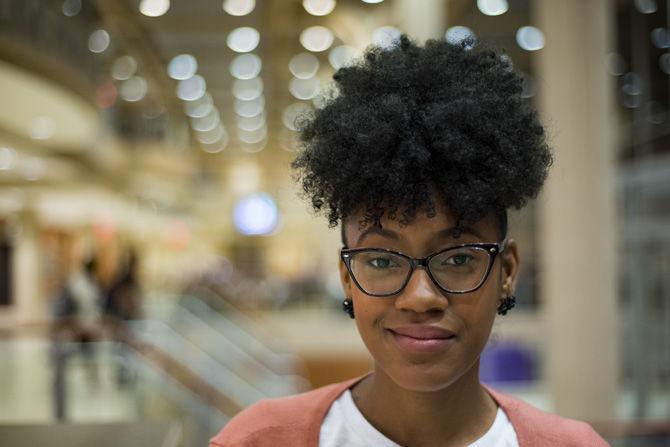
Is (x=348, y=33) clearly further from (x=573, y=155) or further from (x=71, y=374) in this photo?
(x=71, y=374)

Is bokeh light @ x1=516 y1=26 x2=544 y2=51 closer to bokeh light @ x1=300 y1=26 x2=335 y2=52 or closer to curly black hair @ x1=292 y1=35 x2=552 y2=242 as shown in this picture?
bokeh light @ x1=300 y1=26 x2=335 y2=52

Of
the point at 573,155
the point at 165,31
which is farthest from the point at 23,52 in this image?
the point at 573,155

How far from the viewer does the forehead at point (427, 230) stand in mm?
1336

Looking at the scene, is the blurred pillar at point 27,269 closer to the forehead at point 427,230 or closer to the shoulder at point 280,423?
the shoulder at point 280,423

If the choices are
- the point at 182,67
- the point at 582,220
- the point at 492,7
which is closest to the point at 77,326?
the point at 582,220

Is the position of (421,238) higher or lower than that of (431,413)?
higher

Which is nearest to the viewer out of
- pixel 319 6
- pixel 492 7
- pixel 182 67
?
pixel 492 7

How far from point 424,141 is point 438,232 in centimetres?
17

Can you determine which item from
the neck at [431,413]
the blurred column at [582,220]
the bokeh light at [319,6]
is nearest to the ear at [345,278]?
the neck at [431,413]

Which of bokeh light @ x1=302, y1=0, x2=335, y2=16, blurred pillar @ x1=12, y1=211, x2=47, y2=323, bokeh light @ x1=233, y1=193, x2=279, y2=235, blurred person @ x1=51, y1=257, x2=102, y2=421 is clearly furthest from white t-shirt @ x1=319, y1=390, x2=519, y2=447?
bokeh light @ x1=233, y1=193, x2=279, y2=235

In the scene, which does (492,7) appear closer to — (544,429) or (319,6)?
(319,6)

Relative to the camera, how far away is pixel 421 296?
50.8 inches

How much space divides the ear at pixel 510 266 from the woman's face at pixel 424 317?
78 mm

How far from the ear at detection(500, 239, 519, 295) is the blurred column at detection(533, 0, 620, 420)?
16.0 feet
